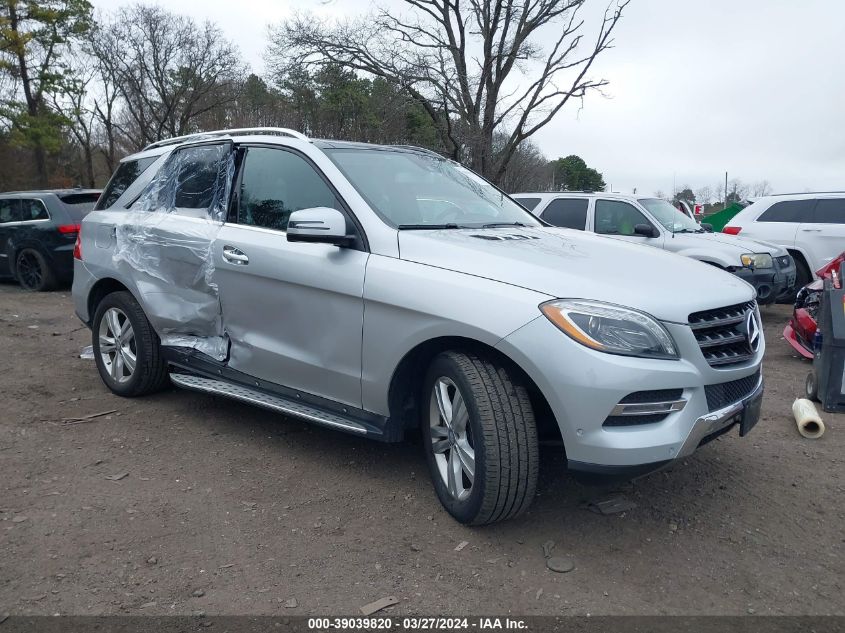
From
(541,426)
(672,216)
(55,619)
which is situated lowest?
(55,619)

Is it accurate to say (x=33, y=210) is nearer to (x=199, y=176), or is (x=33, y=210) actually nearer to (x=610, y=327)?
(x=199, y=176)

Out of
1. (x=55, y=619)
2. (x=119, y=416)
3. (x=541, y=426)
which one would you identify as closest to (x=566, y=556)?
(x=541, y=426)

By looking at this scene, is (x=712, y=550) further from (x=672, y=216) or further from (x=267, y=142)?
(x=672, y=216)

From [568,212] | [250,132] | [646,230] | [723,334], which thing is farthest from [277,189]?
[568,212]

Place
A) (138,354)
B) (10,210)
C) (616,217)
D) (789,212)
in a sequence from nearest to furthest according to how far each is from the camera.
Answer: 1. (138,354)
2. (616,217)
3. (789,212)
4. (10,210)

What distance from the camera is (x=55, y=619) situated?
262 centimetres

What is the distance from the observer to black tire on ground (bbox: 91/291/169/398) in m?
4.90

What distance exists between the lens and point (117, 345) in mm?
5145

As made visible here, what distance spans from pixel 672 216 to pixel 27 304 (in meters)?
9.02

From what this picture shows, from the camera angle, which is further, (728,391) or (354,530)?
(354,530)

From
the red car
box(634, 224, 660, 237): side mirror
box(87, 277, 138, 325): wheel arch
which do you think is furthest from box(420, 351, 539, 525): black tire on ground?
box(634, 224, 660, 237): side mirror

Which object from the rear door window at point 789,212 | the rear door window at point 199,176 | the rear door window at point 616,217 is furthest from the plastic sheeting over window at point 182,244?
the rear door window at point 789,212

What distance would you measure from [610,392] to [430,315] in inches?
33.8

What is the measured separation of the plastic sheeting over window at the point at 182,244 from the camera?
4.38 m
